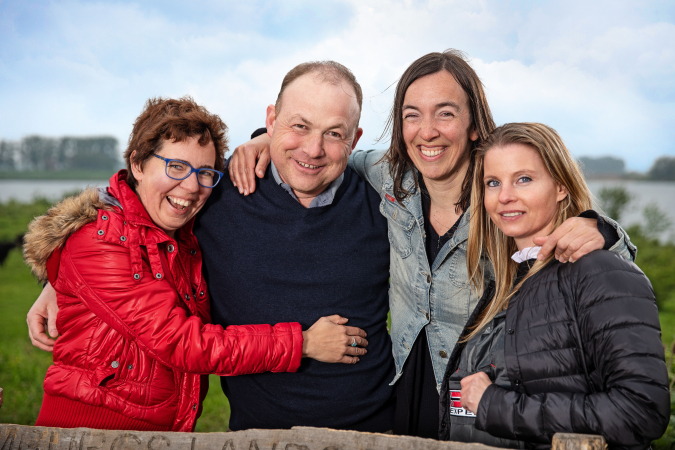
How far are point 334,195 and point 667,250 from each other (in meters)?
9.30

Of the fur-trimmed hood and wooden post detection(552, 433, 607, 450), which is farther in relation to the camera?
the fur-trimmed hood

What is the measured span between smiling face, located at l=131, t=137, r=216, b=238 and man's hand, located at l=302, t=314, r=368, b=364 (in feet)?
3.14

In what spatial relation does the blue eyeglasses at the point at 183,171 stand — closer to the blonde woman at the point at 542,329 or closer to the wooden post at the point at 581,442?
the blonde woman at the point at 542,329

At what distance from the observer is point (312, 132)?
2.81 metres

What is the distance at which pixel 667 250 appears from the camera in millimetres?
9492

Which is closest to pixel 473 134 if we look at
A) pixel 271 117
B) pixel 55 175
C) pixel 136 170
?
pixel 271 117

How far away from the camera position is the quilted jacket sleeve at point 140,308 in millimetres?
2201

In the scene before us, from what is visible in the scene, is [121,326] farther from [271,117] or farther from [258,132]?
[258,132]

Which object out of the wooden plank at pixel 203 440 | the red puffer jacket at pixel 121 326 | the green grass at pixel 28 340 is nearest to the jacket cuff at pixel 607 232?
the wooden plank at pixel 203 440

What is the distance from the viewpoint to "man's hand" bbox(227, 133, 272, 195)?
9.52 feet

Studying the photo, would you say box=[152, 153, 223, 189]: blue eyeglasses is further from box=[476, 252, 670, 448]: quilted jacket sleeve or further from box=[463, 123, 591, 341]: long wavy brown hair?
box=[476, 252, 670, 448]: quilted jacket sleeve

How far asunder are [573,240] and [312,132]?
153 centimetres

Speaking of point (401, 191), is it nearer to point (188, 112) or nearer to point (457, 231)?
point (457, 231)

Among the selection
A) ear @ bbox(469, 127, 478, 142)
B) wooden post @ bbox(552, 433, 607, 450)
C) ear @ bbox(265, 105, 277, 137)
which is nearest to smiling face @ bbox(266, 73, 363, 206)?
ear @ bbox(265, 105, 277, 137)
